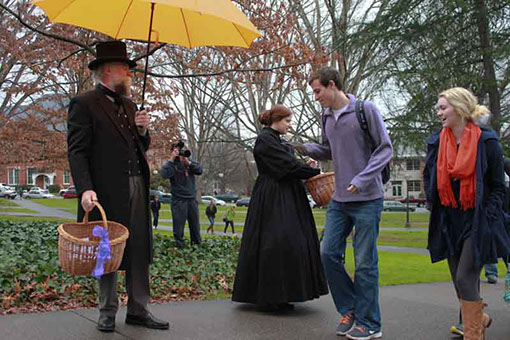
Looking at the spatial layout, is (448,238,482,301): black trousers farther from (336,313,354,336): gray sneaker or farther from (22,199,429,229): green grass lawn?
(22,199,429,229): green grass lawn

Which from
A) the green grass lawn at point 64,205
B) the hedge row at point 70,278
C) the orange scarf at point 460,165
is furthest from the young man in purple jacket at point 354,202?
the green grass lawn at point 64,205

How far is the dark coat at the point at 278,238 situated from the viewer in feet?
17.9

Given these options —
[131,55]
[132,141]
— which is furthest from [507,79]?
[132,141]

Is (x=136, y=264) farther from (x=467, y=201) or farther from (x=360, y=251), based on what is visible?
(x=467, y=201)

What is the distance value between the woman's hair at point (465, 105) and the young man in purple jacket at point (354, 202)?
1.82 ft

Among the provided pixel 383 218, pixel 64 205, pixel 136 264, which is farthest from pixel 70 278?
pixel 64 205

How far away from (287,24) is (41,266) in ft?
27.6

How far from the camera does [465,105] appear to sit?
172 inches

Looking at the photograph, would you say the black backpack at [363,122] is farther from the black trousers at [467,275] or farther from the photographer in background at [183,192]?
the photographer in background at [183,192]

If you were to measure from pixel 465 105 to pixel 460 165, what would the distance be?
48 centimetres

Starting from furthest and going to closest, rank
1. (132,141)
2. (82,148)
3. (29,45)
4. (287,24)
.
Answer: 1. (29,45)
2. (287,24)
3. (132,141)
4. (82,148)

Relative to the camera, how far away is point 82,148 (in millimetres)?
4391

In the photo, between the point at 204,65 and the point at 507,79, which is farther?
the point at 507,79

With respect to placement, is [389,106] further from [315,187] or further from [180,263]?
[315,187]
